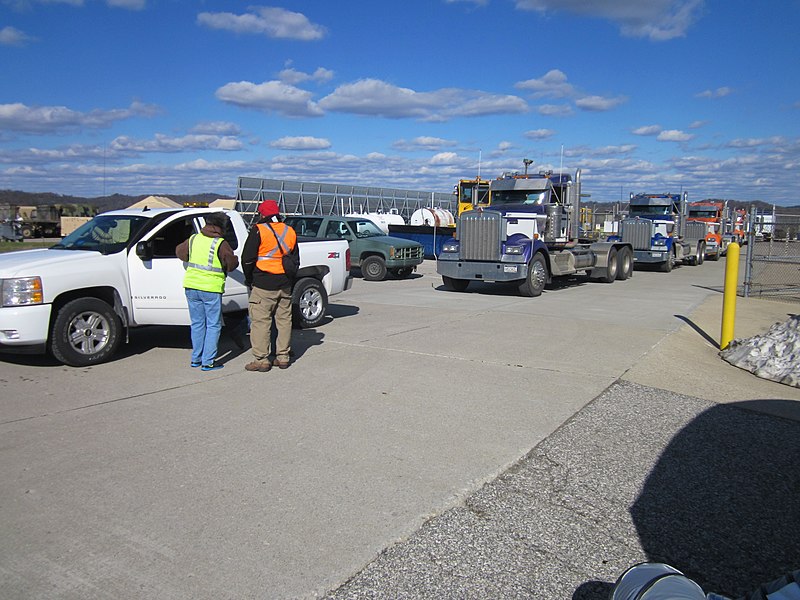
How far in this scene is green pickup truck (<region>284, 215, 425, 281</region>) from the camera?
18.9 meters

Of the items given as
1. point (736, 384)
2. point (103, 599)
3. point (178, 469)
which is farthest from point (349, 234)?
point (103, 599)

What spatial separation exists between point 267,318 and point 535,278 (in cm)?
937

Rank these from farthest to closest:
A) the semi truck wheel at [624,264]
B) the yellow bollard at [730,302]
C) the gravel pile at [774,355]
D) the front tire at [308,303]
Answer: the semi truck wheel at [624,264] < the front tire at [308,303] < the yellow bollard at [730,302] < the gravel pile at [774,355]

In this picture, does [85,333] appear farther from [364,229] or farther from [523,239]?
[364,229]

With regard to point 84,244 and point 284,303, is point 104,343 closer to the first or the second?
point 84,244

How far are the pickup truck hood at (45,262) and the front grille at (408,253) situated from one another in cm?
1218

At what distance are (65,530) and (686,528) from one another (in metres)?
3.70

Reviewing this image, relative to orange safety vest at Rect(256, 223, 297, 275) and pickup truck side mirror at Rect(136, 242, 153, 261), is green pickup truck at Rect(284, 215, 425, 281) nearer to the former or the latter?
pickup truck side mirror at Rect(136, 242, 153, 261)

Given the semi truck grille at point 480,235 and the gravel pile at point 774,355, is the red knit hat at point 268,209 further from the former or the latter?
the semi truck grille at point 480,235

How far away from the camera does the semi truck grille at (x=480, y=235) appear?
15.6 metres

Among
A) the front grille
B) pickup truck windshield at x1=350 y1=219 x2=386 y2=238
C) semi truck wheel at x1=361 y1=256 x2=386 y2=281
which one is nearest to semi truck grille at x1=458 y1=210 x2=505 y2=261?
the front grille

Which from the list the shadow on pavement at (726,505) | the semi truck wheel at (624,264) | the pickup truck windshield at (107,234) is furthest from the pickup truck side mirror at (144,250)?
the semi truck wheel at (624,264)

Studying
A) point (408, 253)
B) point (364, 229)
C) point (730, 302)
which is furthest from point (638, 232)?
point (730, 302)

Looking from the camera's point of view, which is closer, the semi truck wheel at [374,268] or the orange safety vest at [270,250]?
the orange safety vest at [270,250]
